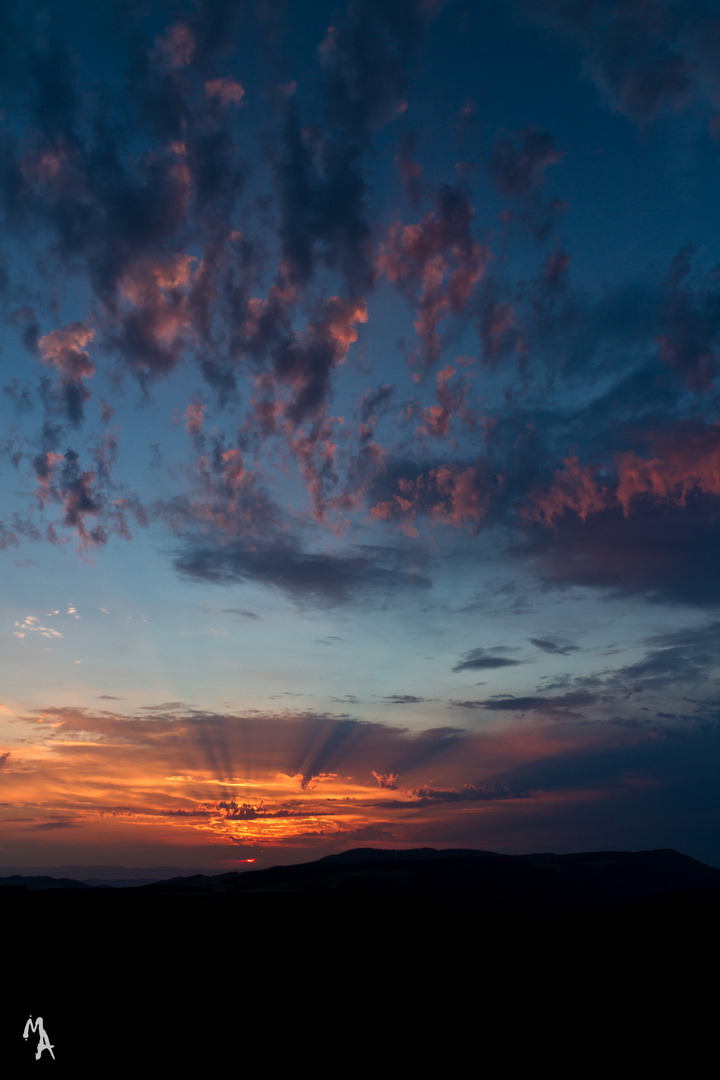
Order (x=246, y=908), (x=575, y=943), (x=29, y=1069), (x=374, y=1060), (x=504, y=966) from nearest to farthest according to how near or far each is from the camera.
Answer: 1. (x=29, y=1069)
2. (x=374, y=1060)
3. (x=504, y=966)
4. (x=575, y=943)
5. (x=246, y=908)

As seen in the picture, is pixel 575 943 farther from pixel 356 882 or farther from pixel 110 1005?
pixel 356 882

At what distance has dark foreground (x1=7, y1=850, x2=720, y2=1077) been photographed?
187 ft

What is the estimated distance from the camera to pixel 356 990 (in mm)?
72000

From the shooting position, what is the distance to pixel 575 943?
278ft

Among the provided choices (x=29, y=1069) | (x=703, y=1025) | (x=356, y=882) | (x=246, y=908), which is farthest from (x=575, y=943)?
(x=356, y=882)

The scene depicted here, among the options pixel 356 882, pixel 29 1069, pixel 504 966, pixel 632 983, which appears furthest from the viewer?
pixel 356 882

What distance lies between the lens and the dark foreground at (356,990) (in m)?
57.1

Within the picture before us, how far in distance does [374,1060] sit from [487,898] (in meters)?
163
